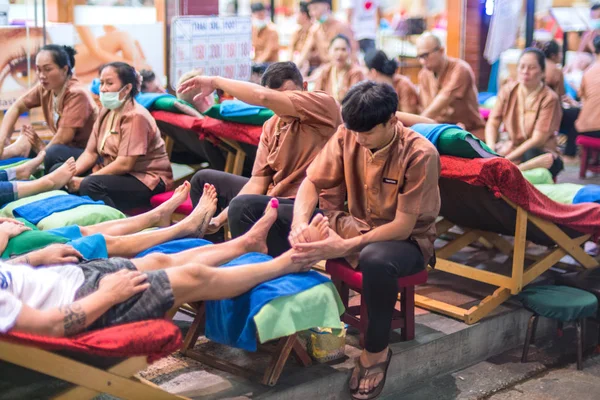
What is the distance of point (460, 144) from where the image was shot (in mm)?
4004

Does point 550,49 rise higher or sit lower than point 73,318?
higher

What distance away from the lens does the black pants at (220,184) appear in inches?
179

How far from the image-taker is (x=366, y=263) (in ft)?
11.2

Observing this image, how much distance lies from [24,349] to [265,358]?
4.00 feet

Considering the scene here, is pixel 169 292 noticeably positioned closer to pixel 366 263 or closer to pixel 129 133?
pixel 366 263

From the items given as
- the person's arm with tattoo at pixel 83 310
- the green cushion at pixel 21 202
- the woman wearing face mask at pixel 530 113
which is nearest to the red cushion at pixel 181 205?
the green cushion at pixel 21 202

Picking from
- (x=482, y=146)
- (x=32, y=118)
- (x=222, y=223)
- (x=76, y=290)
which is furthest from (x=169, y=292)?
(x=32, y=118)

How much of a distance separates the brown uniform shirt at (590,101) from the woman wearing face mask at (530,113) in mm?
1886

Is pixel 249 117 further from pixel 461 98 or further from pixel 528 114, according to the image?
pixel 461 98

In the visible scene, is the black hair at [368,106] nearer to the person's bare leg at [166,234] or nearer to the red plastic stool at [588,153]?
the person's bare leg at [166,234]

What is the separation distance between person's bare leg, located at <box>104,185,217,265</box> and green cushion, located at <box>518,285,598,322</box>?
1566mm

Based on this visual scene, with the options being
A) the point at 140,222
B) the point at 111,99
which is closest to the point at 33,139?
the point at 111,99

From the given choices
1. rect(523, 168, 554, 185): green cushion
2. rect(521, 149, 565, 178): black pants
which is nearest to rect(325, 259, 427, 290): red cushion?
rect(523, 168, 554, 185): green cushion

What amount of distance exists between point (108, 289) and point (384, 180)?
51.1 inches
